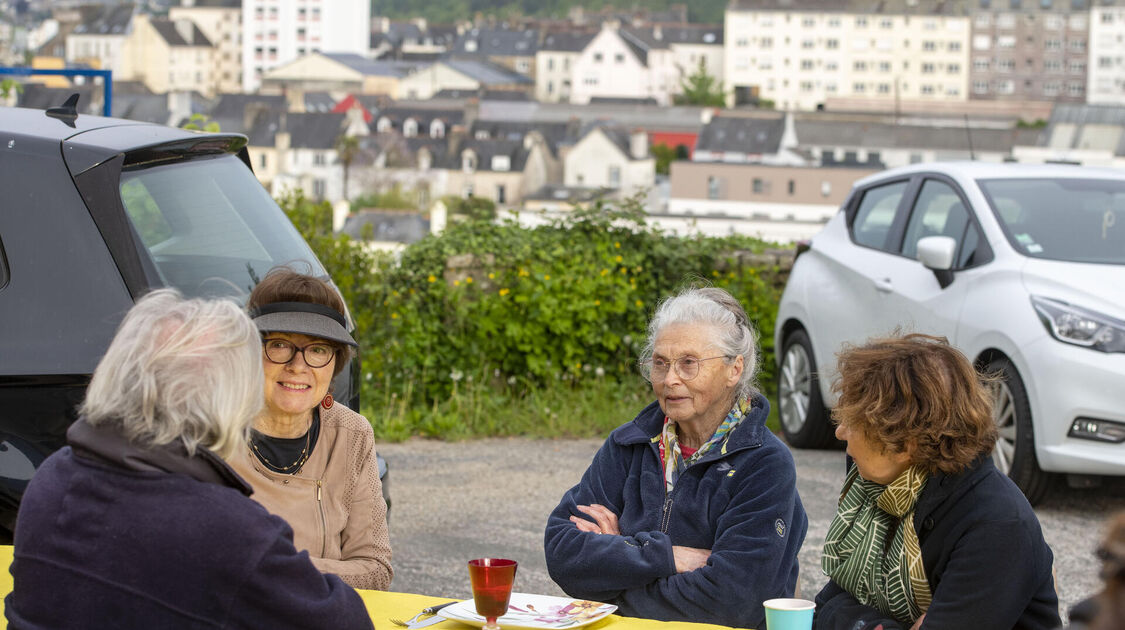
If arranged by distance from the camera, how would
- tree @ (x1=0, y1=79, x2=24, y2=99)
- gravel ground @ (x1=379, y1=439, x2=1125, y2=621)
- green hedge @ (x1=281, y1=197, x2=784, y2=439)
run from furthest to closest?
tree @ (x1=0, y1=79, x2=24, y2=99) → green hedge @ (x1=281, y1=197, x2=784, y2=439) → gravel ground @ (x1=379, y1=439, x2=1125, y2=621)

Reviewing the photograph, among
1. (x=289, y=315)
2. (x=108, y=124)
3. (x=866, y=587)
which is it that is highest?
(x=108, y=124)

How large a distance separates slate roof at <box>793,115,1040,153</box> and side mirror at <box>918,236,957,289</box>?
309 feet

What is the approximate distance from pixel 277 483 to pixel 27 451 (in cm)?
70

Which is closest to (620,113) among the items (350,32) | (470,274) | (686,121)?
(686,121)

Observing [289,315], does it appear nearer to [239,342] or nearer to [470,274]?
[239,342]

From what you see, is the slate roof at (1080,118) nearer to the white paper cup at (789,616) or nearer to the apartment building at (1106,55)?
the apartment building at (1106,55)

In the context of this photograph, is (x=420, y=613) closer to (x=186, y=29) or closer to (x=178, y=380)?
(x=178, y=380)

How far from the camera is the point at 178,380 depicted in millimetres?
2137

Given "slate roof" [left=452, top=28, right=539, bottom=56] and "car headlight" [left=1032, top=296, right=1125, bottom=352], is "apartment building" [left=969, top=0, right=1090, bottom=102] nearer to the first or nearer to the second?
"slate roof" [left=452, top=28, right=539, bottom=56]

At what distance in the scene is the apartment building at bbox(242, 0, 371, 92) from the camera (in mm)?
139125

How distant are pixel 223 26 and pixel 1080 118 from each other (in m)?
88.4

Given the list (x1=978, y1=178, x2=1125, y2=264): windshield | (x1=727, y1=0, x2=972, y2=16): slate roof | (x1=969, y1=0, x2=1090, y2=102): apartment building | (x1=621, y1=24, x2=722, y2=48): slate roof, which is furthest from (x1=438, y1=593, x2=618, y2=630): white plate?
(x1=969, y1=0, x2=1090, y2=102): apartment building

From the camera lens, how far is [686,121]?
376 ft

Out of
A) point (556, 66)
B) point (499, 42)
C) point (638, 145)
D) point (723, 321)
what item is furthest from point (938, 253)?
point (499, 42)
